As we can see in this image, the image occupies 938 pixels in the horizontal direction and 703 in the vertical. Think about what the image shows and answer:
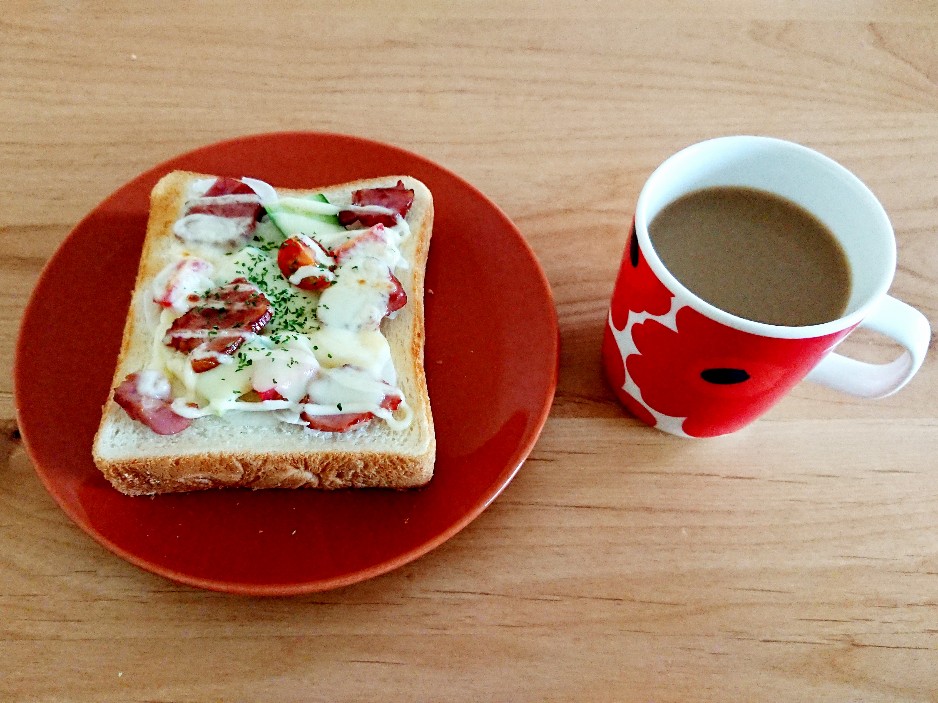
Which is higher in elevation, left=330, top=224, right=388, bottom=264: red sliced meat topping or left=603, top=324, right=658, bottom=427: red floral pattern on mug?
left=330, top=224, right=388, bottom=264: red sliced meat topping

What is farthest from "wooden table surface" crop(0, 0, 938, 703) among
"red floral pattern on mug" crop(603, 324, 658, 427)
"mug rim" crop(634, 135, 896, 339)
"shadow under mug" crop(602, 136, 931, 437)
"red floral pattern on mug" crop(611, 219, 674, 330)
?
"mug rim" crop(634, 135, 896, 339)

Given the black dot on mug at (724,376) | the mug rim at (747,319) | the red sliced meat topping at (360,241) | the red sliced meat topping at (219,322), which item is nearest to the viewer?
the mug rim at (747,319)

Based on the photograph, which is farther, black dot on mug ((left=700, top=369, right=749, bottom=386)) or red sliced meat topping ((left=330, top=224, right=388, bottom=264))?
red sliced meat topping ((left=330, top=224, right=388, bottom=264))

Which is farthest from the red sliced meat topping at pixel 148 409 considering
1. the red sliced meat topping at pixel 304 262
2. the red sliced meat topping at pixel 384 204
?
the red sliced meat topping at pixel 384 204

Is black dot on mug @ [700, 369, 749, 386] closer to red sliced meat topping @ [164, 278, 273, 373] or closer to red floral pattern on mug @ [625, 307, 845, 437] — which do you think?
red floral pattern on mug @ [625, 307, 845, 437]

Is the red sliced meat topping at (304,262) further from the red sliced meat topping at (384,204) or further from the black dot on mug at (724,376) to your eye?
the black dot on mug at (724,376)

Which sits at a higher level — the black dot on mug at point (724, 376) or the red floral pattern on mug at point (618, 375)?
the black dot on mug at point (724, 376)
